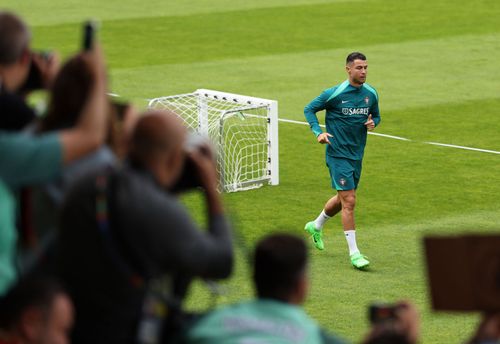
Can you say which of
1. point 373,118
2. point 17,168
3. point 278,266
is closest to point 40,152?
point 17,168

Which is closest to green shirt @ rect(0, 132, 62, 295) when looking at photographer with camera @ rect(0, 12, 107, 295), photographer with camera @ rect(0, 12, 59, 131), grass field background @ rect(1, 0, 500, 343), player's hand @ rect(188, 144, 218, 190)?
photographer with camera @ rect(0, 12, 107, 295)

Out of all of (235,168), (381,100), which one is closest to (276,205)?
(235,168)

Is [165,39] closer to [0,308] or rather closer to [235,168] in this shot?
[235,168]

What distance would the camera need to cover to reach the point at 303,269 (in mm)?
4867

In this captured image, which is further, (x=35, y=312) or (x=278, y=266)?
(x=278, y=266)

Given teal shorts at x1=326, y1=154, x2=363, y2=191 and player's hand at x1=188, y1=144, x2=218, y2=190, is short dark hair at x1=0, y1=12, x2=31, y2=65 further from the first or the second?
teal shorts at x1=326, y1=154, x2=363, y2=191

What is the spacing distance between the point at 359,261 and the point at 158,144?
7538 millimetres

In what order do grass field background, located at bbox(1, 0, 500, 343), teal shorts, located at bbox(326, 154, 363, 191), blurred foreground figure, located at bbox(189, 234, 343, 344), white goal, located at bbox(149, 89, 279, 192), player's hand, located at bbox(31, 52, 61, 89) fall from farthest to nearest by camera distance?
white goal, located at bbox(149, 89, 279, 192), teal shorts, located at bbox(326, 154, 363, 191), grass field background, located at bbox(1, 0, 500, 343), player's hand, located at bbox(31, 52, 61, 89), blurred foreground figure, located at bbox(189, 234, 343, 344)

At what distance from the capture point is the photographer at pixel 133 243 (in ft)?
15.7

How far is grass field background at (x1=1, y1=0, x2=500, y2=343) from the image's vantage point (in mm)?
12164

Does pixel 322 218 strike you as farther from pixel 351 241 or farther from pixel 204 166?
pixel 204 166

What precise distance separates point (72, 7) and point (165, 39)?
484 centimetres

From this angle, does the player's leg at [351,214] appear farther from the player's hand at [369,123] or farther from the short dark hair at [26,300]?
the short dark hair at [26,300]

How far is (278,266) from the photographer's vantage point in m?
4.84
